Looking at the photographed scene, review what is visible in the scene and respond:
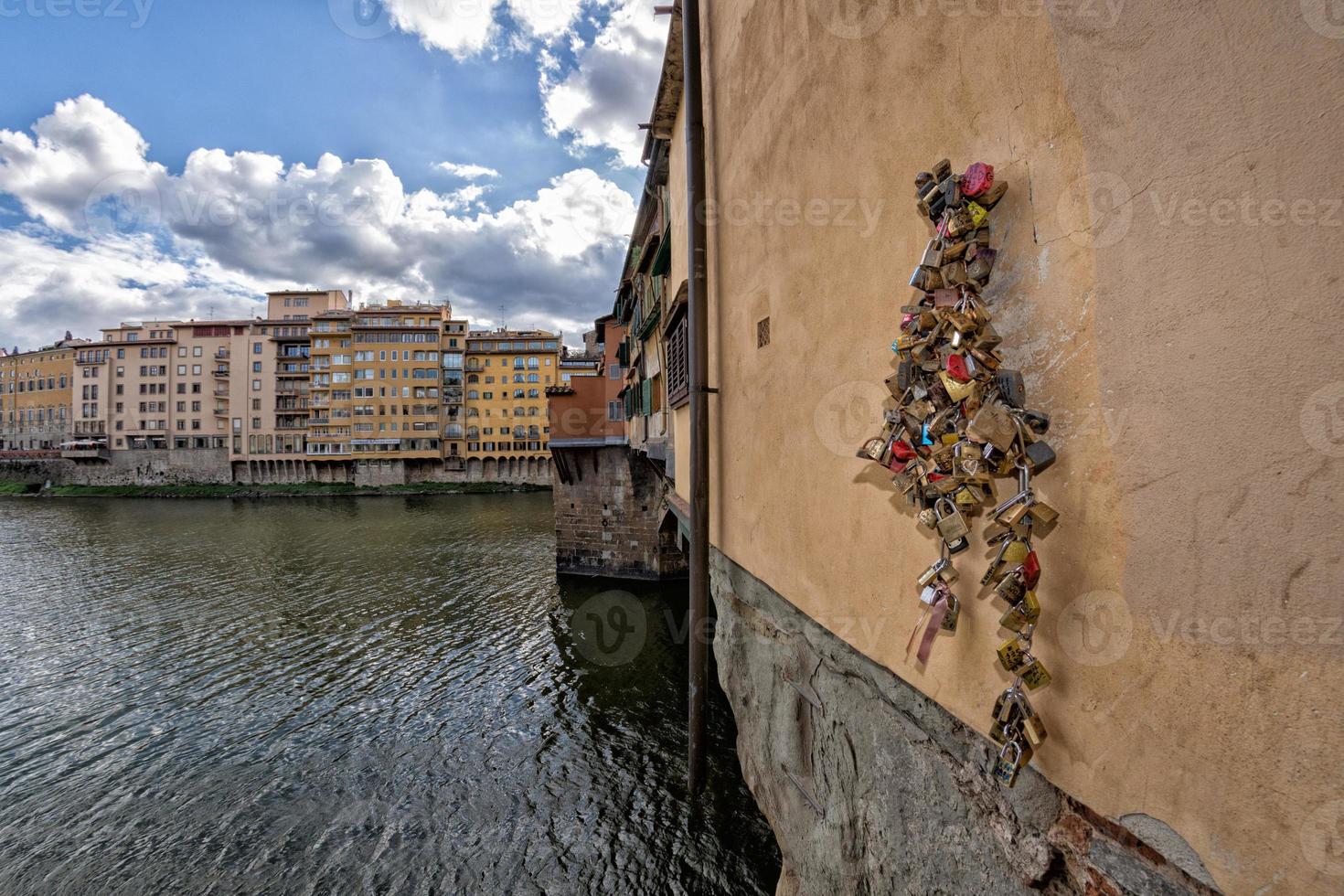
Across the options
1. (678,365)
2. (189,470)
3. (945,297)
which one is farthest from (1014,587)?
(189,470)

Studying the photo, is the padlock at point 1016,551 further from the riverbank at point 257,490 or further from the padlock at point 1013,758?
the riverbank at point 257,490

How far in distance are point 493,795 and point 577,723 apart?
2.58 m

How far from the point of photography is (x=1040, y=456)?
1.78 metres

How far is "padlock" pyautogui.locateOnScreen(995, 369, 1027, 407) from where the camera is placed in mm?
1925

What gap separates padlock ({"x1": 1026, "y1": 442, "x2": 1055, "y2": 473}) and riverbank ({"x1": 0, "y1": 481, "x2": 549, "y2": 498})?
206ft

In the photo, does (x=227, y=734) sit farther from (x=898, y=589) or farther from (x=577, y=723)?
(x=898, y=589)

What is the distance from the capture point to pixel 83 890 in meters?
7.81

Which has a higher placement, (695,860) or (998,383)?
(998,383)

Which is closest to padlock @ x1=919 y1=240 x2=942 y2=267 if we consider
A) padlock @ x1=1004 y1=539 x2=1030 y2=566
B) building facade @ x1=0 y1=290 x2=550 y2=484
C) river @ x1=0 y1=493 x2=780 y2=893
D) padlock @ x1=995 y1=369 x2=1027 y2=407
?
padlock @ x1=995 y1=369 x2=1027 y2=407

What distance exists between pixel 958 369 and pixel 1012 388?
0.18 metres

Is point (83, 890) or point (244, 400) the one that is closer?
point (83, 890)

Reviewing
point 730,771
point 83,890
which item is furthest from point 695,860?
point 83,890

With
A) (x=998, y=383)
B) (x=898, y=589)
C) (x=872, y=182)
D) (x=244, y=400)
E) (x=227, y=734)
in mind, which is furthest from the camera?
(x=244, y=400)

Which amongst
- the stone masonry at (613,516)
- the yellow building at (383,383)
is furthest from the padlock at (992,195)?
→ the yellow building at (383,383)
